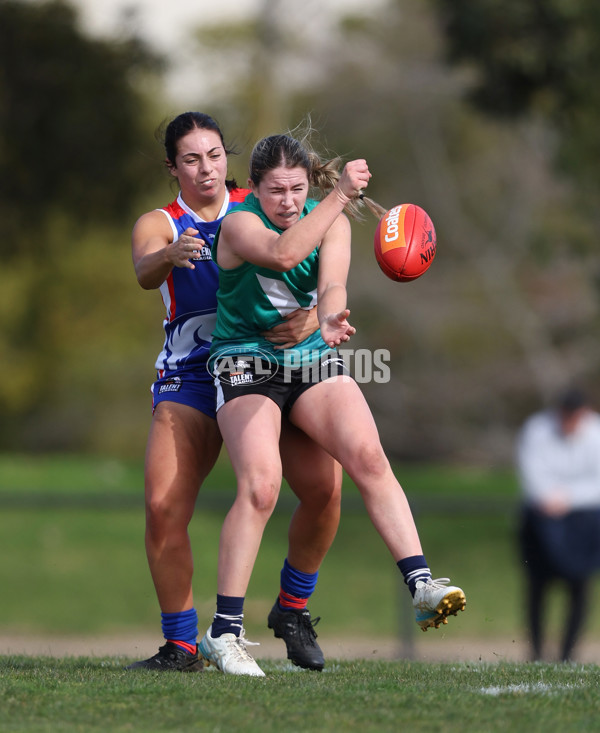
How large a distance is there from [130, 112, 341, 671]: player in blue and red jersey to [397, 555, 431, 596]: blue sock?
0.64 metres

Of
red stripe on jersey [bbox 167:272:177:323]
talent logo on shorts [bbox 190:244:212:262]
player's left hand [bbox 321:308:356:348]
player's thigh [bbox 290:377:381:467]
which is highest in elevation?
talent logo on shorts [bbox 190:244:212:262]

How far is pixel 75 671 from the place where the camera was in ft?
15.1

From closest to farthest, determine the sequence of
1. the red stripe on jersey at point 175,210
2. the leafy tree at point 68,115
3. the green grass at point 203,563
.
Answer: the red stripe on jersey at point 175,210, the leafy tree at point 68,115, the green grass at point 203,563

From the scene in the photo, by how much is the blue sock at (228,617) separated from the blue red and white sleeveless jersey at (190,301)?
3.64 feet

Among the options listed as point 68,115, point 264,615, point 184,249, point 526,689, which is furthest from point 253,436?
point 264,615

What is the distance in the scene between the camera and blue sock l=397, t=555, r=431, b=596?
167 inches

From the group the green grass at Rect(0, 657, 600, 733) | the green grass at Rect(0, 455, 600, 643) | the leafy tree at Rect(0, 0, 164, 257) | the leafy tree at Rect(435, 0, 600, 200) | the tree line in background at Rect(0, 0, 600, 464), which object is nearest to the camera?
the green grass at Rect(0, 657, 600, 733)

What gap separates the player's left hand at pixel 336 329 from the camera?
4086 mm

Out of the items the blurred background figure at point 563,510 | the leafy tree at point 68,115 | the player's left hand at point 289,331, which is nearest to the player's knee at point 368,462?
the player's left hand at point 289,331

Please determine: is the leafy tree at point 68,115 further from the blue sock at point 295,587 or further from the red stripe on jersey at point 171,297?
the blue sock at point 295,587

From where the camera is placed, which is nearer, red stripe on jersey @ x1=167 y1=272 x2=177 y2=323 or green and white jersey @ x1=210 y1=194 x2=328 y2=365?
green and white jersey @ x1=210 y1=194 x2=328 y2=365

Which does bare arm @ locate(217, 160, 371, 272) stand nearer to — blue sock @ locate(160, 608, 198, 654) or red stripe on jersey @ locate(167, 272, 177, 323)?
red stripe on jersey @ locate(167, 272, 177, 323)

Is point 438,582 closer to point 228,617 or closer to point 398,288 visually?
point 228,617

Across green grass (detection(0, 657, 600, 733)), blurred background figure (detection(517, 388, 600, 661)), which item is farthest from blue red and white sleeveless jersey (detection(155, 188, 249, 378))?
blurred background figure (detection(517, 388, 600, 661))
